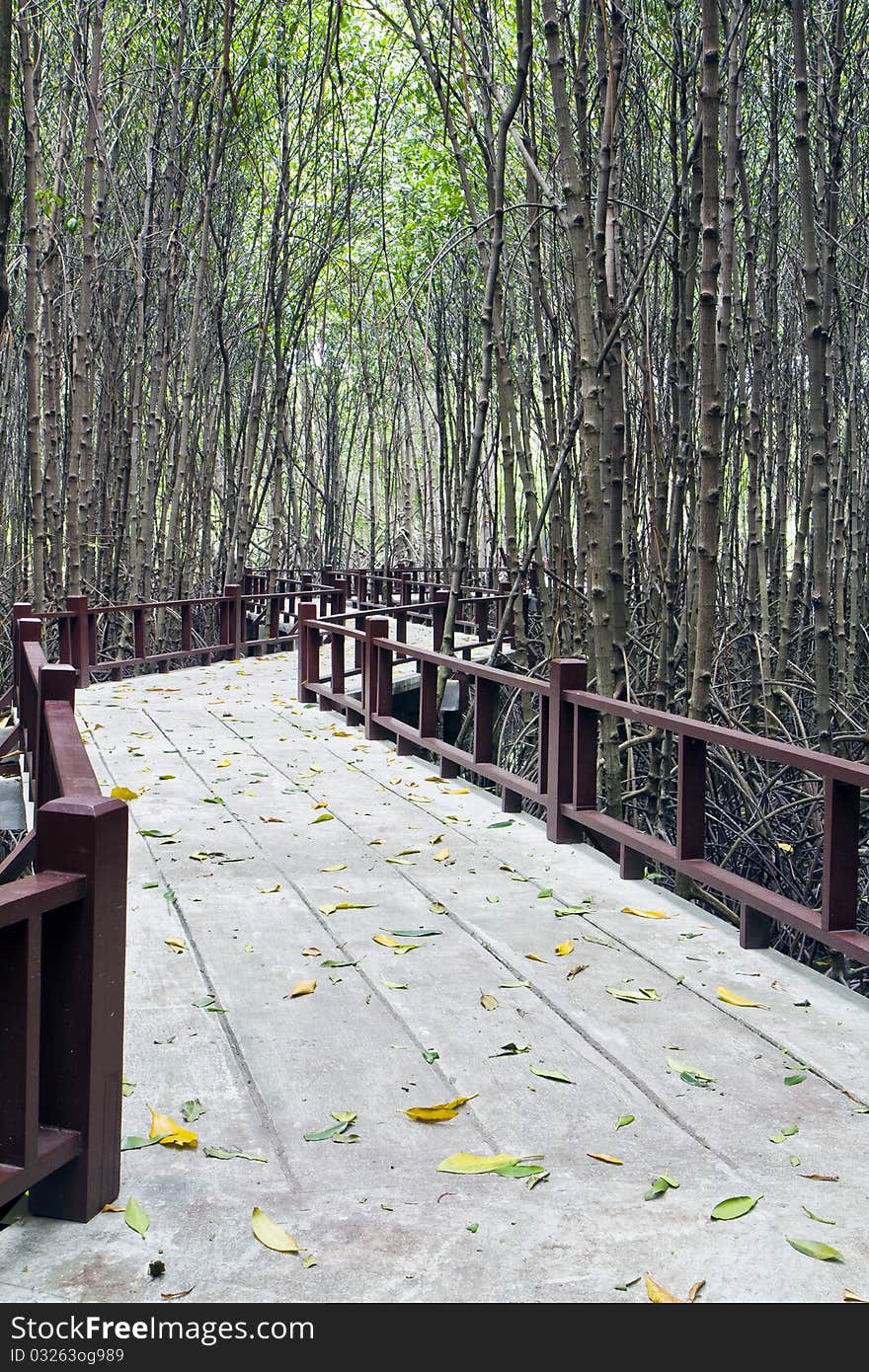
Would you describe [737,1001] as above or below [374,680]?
below

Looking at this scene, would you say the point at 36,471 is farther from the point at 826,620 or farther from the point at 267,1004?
the point at 267,1004

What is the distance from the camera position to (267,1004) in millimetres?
2885

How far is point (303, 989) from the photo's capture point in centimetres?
297

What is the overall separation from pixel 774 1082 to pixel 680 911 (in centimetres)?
120

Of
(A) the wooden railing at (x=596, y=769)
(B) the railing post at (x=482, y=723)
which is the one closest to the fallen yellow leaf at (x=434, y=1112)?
(A) the wooden railing at (x=596, y=769)

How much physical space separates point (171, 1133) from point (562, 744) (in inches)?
99.1

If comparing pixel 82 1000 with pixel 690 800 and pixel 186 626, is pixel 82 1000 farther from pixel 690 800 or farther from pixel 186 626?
pixel 186 626

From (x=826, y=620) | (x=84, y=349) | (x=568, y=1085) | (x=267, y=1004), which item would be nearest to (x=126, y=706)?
(x=84, y=349)

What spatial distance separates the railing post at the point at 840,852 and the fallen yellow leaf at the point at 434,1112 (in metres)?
1.07

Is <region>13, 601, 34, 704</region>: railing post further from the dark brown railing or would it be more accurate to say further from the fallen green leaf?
the fallen green leaf

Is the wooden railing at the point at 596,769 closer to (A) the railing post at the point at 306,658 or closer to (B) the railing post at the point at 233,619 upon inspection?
(A) the railing post at the point at 306,658

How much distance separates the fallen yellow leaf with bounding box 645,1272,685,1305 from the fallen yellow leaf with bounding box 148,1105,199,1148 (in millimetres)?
821

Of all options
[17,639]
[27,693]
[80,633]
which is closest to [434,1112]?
[27,693]

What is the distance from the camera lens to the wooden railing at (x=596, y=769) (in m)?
2.95
